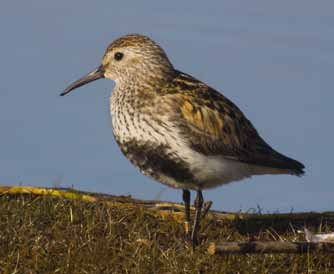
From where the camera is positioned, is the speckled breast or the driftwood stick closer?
the driftwood stick

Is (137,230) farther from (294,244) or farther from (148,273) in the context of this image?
(294,244)

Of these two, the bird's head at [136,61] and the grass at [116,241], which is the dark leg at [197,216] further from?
the bird's head at [136,61]

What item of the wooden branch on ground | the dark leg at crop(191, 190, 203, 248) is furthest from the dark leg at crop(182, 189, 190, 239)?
the wooden branch on ground

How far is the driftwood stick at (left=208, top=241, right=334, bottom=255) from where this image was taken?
8.79 m

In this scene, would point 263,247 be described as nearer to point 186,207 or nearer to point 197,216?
point 197,216

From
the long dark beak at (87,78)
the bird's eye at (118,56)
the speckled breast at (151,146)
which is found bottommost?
the speckled breast at (151,146)

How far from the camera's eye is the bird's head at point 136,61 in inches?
454

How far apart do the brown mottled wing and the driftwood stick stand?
202 centimetres

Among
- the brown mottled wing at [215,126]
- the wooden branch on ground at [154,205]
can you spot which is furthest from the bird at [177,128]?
the wooden branch on ground at [154,205]

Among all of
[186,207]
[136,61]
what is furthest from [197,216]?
[136,61]

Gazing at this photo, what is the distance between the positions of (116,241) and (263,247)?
236cm

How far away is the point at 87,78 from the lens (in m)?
12.5

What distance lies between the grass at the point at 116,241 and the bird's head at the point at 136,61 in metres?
1.87

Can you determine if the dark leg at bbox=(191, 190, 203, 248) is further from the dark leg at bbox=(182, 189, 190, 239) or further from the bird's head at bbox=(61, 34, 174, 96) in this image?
the bird's head at bbox=(61, 34, 174, 96)
